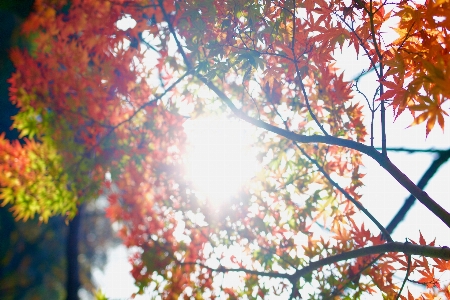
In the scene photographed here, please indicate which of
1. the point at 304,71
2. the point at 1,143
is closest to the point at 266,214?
the point at 304,71

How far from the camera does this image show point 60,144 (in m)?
2.64

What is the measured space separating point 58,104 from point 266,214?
199cm

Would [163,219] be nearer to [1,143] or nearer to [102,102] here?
[102,102]

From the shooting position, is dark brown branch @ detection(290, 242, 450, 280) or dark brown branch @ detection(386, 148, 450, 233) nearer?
dark brown branch @ detection(290, 242, 450, 280)

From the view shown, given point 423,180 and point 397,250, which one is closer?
point 397,250

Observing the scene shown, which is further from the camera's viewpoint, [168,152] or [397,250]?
[168,152]

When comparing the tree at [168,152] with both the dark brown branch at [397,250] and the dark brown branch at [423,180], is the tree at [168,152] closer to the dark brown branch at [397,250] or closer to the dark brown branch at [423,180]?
the dark brown branch at [397,250]

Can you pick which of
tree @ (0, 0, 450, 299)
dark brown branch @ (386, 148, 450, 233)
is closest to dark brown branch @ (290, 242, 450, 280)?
tree @ (0, 0, 450, 299)

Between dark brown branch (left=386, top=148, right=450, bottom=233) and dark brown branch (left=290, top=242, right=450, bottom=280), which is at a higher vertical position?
dark brown branch (left=386, top=148, right=450, bottom=233)

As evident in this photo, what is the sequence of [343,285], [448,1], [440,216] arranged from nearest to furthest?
1. [448,1]
2. [440,216]
3. [343,285]

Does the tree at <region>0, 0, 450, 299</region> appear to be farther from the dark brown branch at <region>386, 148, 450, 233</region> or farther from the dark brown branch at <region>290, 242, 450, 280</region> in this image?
the dark brown branch at <region>386, 148, 450, 233</region>

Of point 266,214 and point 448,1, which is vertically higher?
point 266,214

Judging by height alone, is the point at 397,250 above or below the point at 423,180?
below

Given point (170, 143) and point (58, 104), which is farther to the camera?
point (170, 143)
